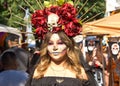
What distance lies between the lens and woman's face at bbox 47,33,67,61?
3.77 m

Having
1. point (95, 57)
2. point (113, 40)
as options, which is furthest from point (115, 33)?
point (95, 57)

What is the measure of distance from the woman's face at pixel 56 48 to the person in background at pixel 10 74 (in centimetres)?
35

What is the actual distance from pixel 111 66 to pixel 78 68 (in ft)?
17.5

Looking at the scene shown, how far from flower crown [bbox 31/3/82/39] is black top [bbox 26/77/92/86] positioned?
0.41m

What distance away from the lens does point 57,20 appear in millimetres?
3893

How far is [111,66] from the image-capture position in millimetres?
9086

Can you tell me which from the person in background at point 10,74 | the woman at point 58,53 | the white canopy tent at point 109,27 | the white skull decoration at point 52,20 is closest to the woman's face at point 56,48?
the woman at point 58,53

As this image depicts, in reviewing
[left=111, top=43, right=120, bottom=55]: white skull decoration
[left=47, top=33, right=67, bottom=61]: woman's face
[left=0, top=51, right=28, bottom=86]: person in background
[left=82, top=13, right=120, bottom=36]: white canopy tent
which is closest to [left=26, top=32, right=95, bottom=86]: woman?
[left=47, top=33, right=67, bottom=61]: woman's face

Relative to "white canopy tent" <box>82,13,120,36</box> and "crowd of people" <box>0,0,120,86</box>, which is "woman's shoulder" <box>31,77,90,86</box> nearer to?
"crowd of people" <box>0,0,120,86</box>

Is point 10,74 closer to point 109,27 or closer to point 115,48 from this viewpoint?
point 109,27

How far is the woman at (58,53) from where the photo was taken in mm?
3775

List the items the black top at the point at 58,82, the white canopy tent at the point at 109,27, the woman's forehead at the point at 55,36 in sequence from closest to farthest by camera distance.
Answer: the black top at the point at 58,82 → the woman's forehead at the point at 55,36 → the white canopy tent at the point at 109,27

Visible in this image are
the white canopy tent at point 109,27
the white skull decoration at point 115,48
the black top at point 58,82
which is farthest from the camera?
the white skull decoration at point 115,48

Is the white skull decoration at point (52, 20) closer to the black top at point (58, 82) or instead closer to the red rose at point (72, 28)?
the red rose at point (72, 28)
